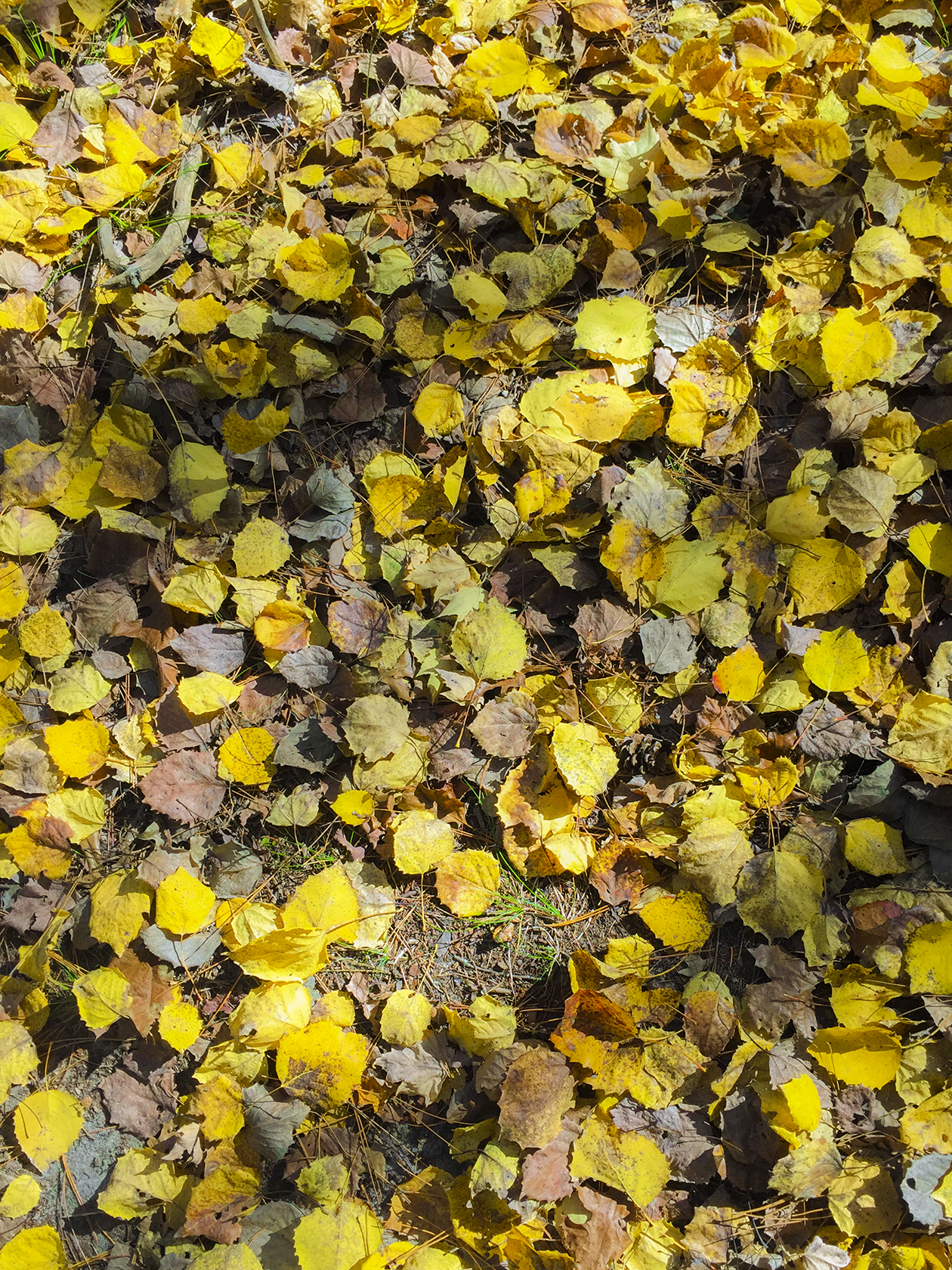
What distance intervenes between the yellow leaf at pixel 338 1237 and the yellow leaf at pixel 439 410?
1617 millimetres

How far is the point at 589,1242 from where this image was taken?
1.57 meters

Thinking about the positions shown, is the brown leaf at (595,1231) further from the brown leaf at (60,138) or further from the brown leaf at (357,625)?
the brown leaf at (60,138)

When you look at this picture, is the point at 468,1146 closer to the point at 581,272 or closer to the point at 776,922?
the point at 776,922

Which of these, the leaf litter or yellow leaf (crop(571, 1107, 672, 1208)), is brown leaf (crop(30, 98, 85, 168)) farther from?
yellow leaf (crop(571, 1107, 672, 1208))

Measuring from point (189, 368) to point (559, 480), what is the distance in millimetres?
925

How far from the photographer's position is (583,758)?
1.74 m

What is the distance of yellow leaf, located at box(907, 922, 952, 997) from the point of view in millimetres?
1604

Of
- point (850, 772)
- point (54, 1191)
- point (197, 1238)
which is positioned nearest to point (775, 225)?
point (850, 772)

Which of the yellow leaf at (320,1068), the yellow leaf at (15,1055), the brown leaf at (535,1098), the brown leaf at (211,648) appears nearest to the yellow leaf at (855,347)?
the brown leaf at (211,648)

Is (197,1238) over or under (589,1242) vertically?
under

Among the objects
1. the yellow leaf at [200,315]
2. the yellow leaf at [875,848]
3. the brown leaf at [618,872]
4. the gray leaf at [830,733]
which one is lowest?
the brown leaf at [618,872]

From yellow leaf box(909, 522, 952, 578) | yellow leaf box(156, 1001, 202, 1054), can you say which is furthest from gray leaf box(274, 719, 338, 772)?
yellow leaf box(909, 522, 952, 578)

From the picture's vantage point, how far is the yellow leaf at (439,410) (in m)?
1.92

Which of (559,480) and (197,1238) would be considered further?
(559,480)
